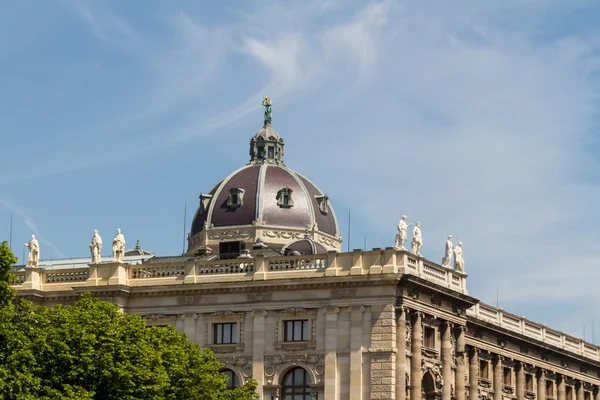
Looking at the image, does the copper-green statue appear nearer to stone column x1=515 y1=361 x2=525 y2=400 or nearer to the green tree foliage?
stone column x1=515 y1=361 x2=525 y2=400

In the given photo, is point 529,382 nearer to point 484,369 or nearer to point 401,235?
point 484,369

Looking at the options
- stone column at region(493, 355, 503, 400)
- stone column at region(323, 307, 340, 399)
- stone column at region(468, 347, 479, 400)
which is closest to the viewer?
stone column at region(323, 307, 340, 399)

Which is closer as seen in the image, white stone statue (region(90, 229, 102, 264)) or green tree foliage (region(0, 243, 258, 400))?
green tree foliage (region(0, 243, 258, 400))

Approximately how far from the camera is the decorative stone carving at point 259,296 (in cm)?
11775

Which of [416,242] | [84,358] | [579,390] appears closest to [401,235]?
[416,242]

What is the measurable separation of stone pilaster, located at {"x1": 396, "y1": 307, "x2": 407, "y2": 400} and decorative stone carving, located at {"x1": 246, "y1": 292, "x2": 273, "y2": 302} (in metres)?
8.58

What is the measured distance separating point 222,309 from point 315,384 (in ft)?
27.2

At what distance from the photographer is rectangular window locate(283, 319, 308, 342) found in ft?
382

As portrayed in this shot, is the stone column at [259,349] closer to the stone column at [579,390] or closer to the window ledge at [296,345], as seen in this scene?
the window ledge at [296,345]

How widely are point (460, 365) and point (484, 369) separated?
10.8m

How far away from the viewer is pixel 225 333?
389 ft

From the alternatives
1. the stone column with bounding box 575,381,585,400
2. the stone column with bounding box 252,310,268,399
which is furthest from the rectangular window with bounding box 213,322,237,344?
the stone column with bounding box 575,381,585,400

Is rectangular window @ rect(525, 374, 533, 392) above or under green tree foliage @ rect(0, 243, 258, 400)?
above

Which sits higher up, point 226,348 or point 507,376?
point 507,376
